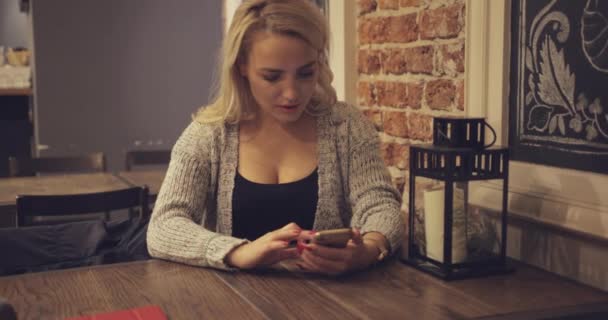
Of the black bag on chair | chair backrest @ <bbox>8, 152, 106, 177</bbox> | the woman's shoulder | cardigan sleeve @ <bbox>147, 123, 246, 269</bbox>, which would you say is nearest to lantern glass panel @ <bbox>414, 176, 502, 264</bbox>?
cardigan sleeve @ <bbox>147, 123, 246, 269</bbox>

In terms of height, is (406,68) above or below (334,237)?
above

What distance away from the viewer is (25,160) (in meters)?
3.63

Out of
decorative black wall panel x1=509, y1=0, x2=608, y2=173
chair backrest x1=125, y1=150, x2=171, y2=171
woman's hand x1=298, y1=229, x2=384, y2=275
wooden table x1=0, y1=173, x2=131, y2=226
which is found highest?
decorative black wall panel x1=509, y1=0, x2=608, y2=173

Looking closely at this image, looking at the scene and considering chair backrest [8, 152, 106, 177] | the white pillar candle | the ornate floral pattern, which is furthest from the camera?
chair backrest [8, 152, 106, 177]

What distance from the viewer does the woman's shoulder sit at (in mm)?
1677

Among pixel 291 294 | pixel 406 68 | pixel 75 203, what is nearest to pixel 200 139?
pixel 291 294

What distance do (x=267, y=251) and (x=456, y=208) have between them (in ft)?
1.32

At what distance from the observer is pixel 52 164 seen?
3713 mm

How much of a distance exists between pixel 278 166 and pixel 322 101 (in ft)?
0.69

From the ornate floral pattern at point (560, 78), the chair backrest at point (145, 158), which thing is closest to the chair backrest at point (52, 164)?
the chair backrest at point (145, 158)

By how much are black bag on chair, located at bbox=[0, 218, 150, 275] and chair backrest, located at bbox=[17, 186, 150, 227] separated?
67 cm

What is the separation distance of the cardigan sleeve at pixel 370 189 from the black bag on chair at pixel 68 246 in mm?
549

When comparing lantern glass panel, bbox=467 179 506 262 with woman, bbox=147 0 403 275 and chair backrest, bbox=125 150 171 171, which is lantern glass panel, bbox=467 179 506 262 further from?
chair backrest, bbox=125 150 171 171

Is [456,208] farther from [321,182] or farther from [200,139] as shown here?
[200,139]
